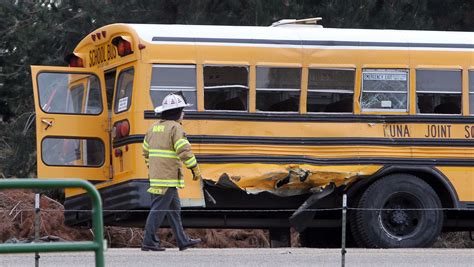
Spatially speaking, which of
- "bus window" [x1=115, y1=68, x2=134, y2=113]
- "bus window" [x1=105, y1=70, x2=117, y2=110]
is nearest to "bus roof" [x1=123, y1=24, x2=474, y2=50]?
"bus window" [x1=115, y1=68, x2=134, y2=113]

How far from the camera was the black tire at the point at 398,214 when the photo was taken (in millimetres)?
14039

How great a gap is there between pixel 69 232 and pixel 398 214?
6.33 meters

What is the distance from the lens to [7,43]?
22.0m

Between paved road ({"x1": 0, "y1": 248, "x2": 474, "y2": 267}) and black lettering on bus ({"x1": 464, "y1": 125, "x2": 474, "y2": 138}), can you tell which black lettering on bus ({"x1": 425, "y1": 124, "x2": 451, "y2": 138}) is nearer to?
black lettering on bus ({"x1": 464, "y1": 125, "x2": 474, "y2": 138})

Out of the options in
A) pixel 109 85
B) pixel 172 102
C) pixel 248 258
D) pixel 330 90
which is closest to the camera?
pixel 248 258

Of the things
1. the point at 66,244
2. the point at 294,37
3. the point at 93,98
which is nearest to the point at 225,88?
the point at 294,37

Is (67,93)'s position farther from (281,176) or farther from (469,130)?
(469,130)

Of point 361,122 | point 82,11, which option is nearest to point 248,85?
point 361,122

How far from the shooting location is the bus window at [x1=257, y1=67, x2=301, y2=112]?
13875mm

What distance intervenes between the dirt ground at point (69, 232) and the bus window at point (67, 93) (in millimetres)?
4098

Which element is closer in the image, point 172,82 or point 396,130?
point 172,82

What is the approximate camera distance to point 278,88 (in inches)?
548

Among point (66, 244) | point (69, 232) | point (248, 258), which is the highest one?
point (66, 244)

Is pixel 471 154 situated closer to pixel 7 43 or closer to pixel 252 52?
pixel 252 52
